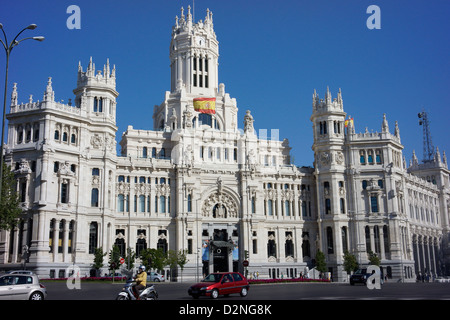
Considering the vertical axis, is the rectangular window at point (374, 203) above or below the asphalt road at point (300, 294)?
above

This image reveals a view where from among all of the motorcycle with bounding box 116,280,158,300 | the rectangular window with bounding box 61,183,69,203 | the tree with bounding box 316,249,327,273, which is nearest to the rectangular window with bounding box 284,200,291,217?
the tree with bounding box 316,249,327,273

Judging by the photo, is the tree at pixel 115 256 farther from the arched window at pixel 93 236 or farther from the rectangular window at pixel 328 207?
the rectangular window at pixel 328 207

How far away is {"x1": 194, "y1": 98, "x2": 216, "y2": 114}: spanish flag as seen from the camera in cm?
9431

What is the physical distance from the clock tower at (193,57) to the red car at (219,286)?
68.4m

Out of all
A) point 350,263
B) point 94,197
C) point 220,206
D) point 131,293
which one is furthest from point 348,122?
point 131,293

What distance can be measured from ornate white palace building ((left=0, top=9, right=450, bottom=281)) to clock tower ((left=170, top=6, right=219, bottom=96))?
911 millimetres

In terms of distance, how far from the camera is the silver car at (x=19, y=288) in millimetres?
26312

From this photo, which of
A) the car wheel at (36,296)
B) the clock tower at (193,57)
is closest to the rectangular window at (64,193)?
the clock tower at (193,57)

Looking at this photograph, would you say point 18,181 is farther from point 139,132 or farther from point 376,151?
point 376,151

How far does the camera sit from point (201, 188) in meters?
84.4

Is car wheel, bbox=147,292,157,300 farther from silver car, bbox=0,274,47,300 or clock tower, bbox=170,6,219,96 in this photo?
clock tower, bbox=170,6,219,96

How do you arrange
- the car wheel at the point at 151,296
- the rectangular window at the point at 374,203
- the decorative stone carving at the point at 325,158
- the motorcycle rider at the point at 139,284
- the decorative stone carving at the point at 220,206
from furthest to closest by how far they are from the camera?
the decorative stone carving at the point at 325,158, the rectangular window at the point at 374,203, the decorative stone carving at the point at 220,206, the car wheel at the point at 151,296, the motorcycle rider at the point at 139,284

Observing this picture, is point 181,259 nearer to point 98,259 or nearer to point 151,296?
point 98,259

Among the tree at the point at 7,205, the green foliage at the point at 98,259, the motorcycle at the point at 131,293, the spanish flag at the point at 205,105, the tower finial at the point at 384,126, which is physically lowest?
the motorcycle at the point at 131,293
